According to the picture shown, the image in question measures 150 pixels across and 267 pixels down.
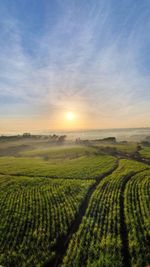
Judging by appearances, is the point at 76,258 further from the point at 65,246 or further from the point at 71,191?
the point at 71,191

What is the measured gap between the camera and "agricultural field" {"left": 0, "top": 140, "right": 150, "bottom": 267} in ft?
58.0

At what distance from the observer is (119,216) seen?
23953 mm

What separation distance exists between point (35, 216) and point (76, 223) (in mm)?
5986

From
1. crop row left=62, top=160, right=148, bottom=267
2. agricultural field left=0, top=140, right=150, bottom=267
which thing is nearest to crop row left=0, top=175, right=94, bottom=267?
agricultural field left=0, top=140, right=150, bottom=267

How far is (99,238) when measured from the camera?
19.8 metres

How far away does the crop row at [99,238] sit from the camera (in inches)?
673

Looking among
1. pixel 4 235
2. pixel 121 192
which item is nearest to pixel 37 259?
pixel 4 235

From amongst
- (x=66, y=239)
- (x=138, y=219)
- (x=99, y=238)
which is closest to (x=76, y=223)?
(x=66, y=239)

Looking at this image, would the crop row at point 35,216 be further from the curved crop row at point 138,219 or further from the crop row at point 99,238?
the curved crop row at point 138,219

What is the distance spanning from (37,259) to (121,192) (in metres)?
18.4

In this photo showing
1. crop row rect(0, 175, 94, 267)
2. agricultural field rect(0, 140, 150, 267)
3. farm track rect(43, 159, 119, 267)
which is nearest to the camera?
farm track rect(43, 159, 119, 267)

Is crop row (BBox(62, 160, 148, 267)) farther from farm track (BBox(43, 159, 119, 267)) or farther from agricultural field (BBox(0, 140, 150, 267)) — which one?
farm track (BBox(43, 159, 119, 267))

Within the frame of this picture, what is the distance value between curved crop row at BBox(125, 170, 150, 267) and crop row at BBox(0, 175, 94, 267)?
7.33 meters

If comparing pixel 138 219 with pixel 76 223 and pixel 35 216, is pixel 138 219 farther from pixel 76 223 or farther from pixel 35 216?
pixel 35 216
